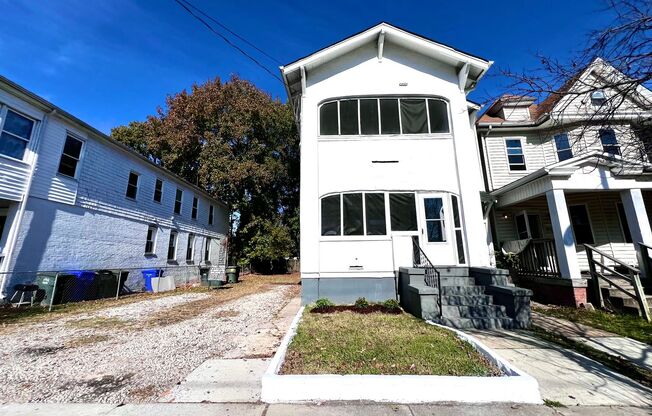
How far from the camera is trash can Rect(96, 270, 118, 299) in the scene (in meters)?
11.1

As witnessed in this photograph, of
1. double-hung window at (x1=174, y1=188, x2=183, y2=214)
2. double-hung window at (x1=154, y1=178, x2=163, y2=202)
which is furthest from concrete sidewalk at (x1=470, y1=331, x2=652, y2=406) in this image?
double-hung window at (x1=174, y1=188, x2=183, y2=214)

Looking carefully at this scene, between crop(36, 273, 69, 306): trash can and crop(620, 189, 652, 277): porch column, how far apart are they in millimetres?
18080

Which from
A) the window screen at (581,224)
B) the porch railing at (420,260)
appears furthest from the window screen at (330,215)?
the window screen at (581,224)

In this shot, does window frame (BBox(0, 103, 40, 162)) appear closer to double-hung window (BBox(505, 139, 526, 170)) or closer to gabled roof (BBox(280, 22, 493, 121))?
gabled roof (BBox(280, 22, 493, 121))

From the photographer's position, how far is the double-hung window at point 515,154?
506 inches

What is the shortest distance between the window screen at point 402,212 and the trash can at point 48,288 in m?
10.9

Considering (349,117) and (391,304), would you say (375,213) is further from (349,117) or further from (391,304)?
(349,117)

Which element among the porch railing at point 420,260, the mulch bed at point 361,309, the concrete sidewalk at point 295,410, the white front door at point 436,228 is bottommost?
the concrete sidewalk at point 295,410

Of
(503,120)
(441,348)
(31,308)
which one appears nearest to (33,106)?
(31,308)

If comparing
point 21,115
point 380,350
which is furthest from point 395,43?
point 21,115

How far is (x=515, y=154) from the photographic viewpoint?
1296 centimetres

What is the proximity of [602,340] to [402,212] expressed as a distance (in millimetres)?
5016

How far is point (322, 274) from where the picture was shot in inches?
330

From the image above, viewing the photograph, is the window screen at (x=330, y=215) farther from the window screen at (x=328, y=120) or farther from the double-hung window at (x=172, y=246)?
the double-hung window at (x=172, y=246)
